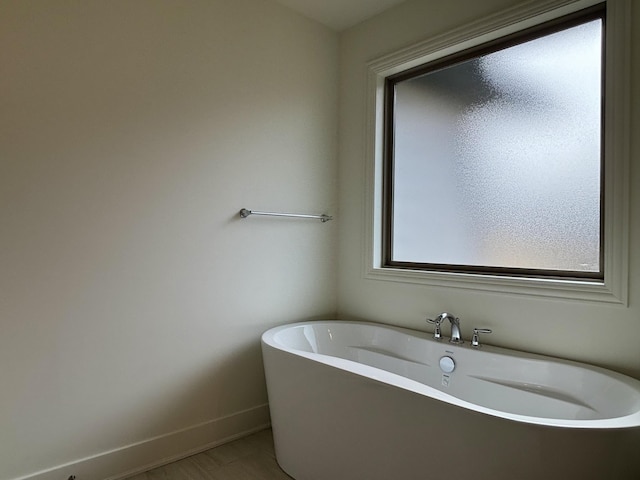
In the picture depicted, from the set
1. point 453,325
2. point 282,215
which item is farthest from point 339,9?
point 453,325

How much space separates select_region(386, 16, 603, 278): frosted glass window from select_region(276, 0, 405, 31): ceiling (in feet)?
1.42

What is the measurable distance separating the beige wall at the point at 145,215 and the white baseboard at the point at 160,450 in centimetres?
1

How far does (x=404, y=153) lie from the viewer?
8.79 ft

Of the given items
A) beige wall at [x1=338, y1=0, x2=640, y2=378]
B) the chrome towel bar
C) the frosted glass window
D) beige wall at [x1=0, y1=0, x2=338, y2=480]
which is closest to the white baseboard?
beige wall at [x1=0, y1=0, x2=338, y2=480]

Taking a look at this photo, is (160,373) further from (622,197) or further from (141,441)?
(622,197)

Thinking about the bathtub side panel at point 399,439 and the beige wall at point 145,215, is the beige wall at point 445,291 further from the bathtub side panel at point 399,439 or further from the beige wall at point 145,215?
the bathtub side panel at point 399,439

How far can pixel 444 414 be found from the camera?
136cm

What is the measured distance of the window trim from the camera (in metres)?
1.70

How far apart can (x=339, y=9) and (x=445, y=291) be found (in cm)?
183

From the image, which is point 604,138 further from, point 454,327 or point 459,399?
point 459,399

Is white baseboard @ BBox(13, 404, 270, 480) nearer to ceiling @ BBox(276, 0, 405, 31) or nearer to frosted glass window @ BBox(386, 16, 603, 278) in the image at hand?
frosted glass window @ BBox(386, 16, 603, 278)

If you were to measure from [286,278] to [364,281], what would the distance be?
517mm

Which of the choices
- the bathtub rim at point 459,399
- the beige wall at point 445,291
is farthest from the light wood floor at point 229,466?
the beige wall at point 445,291

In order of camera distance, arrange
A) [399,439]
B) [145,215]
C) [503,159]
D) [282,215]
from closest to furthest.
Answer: [399,439] → [145,215] → [503,159] → [282,215]
